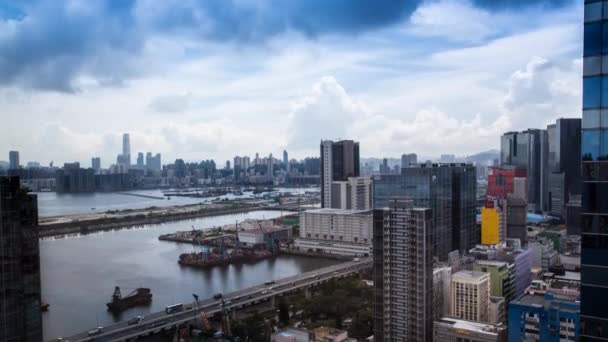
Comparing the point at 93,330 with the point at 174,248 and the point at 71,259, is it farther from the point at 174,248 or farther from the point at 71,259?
the point at 174,248

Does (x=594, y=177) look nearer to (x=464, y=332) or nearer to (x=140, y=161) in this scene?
(x=464, y=332)

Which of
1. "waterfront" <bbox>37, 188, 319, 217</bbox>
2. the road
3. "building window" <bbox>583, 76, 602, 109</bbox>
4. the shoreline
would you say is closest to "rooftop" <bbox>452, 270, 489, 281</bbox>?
the road

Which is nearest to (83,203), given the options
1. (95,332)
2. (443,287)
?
(95,332)

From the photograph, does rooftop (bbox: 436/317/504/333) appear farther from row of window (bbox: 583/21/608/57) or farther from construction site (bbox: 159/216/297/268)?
construction site (bbox: 159/216/297/268)

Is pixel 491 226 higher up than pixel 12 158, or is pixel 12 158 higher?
pixel 12 158

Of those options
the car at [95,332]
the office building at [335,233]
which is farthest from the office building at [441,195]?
the car at [95,332]

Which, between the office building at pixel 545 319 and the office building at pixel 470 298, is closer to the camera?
the office building at pixel 545 319

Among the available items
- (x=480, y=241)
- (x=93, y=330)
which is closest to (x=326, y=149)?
(x=480, y=241)

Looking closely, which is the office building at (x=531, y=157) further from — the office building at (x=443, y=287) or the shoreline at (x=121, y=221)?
the office building at (x=443, y=287)
